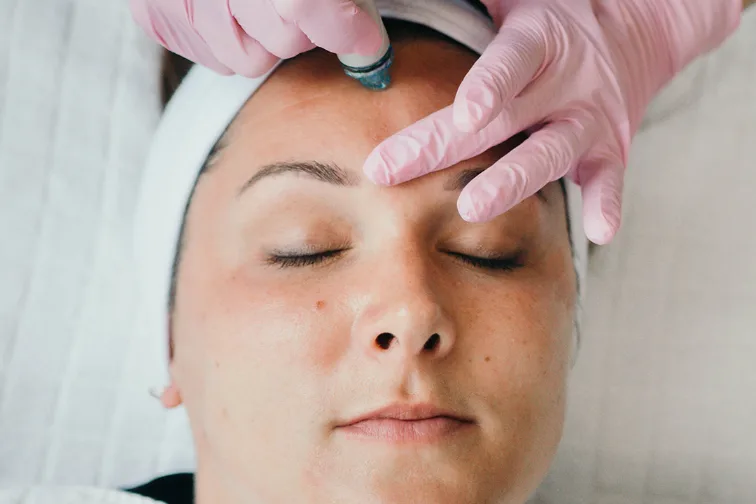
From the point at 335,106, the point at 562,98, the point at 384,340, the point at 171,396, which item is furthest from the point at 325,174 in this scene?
the point at 171,396

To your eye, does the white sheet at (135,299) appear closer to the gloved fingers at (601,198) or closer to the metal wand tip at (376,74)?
the gloved fingers at (601,198)

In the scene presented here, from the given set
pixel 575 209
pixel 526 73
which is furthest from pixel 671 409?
pixel 526 73

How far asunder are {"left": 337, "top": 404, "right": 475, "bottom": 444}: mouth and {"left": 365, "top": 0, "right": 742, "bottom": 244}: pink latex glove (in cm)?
22

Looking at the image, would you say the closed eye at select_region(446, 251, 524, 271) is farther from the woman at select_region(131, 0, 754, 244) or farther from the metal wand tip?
the metal wand tip

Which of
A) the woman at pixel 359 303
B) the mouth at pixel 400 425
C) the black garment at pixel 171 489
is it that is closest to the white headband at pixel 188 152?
the woman at pixel 359 303

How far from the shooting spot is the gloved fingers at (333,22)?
674mm

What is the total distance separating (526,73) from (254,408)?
1.61 ft

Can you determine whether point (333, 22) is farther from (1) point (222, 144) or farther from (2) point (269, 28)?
(1) point (222, 144)

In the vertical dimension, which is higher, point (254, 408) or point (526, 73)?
point (526, 73)

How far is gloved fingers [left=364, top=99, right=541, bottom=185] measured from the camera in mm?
730

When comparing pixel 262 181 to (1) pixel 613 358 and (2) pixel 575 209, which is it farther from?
(1) pixel 613 358

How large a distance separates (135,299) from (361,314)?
27.2 inches

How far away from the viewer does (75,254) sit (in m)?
1.25

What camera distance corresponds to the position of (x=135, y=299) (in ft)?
4.16
